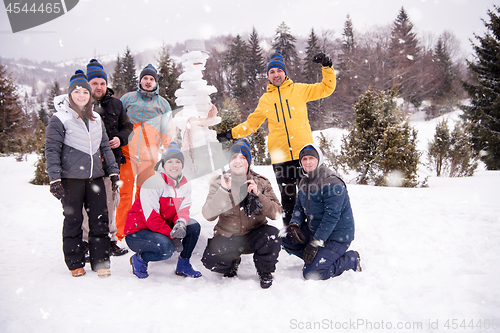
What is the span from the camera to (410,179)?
649 centimetres

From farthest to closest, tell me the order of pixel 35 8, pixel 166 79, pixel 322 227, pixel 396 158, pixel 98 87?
pixel 166 79 < pixel 396 158 < pixel 98 87 < pixel 35 8 < pixel 322 227

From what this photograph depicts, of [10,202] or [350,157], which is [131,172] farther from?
[350,157]

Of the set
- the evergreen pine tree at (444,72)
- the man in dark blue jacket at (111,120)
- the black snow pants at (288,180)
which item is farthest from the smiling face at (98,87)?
the evergreen pine tree at (444,72)

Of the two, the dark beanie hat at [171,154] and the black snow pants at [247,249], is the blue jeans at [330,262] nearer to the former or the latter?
the black snow pants at [247,249]

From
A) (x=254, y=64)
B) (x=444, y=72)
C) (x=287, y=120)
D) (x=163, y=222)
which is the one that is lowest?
(x=163, y=222)

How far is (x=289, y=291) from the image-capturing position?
7.34 ft

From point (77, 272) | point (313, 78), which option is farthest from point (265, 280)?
point (313, 78)

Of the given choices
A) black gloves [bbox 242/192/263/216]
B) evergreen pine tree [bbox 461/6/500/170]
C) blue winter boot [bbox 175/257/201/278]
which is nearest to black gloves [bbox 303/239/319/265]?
black gloves [bbox 242/192/263/216]

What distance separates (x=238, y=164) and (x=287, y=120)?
0.98m

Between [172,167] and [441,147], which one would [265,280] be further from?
[441,147]

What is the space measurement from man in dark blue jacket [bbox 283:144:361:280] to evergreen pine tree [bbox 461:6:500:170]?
518 inches

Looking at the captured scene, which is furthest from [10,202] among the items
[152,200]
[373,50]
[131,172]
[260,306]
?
[373,50]

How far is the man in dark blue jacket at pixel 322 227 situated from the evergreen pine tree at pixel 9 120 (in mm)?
19927

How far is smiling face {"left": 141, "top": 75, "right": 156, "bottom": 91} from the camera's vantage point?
338 cm
